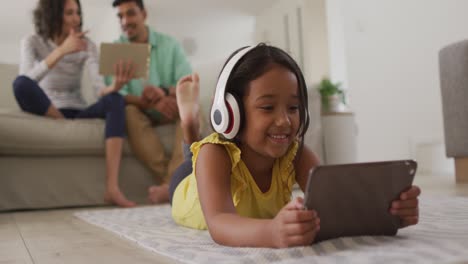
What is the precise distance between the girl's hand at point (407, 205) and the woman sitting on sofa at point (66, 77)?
139 cm

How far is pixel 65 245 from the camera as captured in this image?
1.05 m

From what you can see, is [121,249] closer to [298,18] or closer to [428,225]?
[428,225]

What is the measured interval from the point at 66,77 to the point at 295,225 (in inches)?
75.9

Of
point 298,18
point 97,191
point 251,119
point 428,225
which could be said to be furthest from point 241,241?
point 298,18

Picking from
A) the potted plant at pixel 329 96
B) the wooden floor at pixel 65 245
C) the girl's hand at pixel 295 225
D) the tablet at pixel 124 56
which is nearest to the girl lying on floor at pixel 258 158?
the girl's hand at pixel 295 225

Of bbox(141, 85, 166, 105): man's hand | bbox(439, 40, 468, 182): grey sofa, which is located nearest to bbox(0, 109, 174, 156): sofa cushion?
bbox(141, 85, 166, 105): man's hand

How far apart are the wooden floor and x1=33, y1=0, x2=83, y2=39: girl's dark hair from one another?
43.5 inches

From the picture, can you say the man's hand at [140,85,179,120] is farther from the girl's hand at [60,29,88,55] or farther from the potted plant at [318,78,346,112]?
the potted plant at [318,78,346,112]

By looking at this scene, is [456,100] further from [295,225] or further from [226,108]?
[295,225]

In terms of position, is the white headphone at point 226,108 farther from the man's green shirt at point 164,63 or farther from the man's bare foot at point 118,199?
the man's green shirt at point 164,63

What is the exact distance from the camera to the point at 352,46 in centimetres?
409

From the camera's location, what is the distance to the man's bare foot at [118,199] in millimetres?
2035

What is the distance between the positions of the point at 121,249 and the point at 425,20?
3.58 meters

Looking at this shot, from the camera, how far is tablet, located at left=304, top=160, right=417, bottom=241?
73 centimetres
